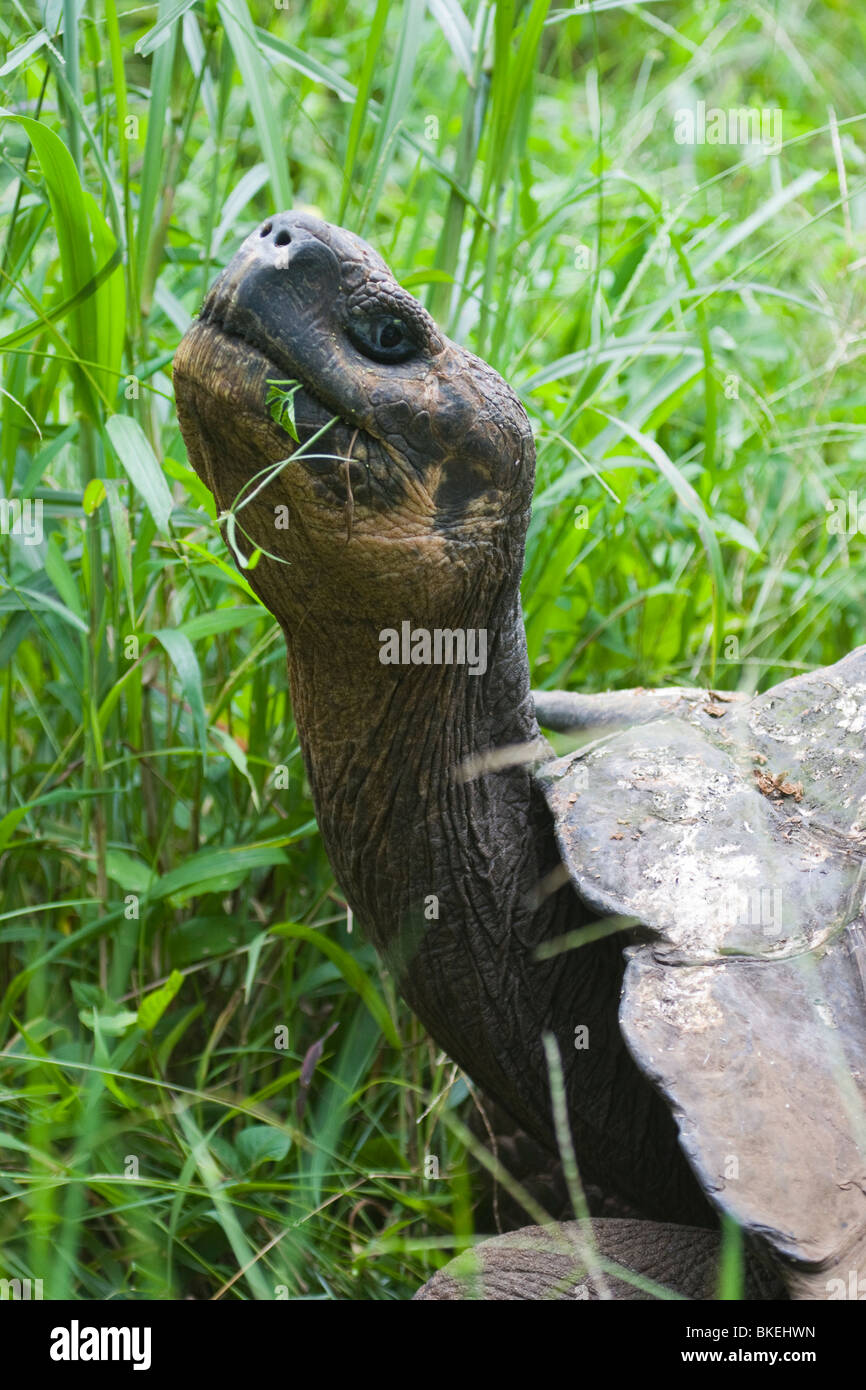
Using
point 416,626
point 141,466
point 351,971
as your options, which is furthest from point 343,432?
point 351,971

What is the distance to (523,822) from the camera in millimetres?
2105

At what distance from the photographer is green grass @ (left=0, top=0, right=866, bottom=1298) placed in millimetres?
2209

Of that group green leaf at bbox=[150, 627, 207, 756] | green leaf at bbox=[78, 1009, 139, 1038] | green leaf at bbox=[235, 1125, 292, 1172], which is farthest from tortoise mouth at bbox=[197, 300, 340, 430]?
green leaf at bbox=[235, 1125, 292, 1172]

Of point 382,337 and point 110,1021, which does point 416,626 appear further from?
point 110,1021

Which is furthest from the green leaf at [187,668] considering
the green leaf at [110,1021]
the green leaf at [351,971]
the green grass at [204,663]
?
the green leaf at [110,1021]

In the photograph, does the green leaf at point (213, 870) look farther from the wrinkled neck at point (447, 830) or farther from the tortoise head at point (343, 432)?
the tortoise head at point (343, 432)

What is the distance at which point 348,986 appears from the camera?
8.66ft

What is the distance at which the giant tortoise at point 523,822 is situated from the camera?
5.43 ft

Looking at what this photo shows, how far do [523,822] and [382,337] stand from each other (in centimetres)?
80

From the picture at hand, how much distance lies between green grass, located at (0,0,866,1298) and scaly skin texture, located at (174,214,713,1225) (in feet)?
0.80

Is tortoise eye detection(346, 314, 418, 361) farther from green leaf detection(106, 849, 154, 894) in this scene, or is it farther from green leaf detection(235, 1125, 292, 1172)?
green leaf detection(235, 1125, 292, 1172)
